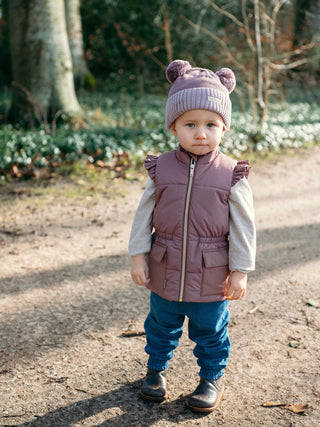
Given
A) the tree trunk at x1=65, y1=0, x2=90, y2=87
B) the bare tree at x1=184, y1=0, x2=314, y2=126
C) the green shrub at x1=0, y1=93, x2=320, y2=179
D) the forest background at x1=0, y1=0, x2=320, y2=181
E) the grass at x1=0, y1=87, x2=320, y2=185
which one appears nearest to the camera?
the grass at x1=0, y1=87, x2=320, y2=185

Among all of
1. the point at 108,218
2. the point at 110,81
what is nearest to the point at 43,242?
the point at 108,218

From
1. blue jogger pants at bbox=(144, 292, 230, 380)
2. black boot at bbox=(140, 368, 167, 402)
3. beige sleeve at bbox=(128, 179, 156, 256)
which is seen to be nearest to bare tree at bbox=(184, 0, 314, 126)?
beige sleeve at bbox=(128, 179, 156, 256)

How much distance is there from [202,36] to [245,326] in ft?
41.8

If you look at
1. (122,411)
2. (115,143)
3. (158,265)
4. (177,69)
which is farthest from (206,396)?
(115,143)

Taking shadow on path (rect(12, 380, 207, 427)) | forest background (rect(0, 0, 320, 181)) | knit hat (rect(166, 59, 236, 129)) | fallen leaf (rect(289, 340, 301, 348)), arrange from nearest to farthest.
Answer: knit hat (rect(166, 59, 236, 129)), shadow on path (rect(12, 380, 207, 427)), fallen leaf (rect(289, 340, 301, 348)), forest background (rect(0, 0, 320, 181))

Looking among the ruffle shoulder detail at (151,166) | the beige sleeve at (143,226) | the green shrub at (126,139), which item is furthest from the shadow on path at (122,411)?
the green shrub at (126,139)

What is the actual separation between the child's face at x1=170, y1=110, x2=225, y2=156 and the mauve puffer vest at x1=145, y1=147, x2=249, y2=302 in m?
0.06

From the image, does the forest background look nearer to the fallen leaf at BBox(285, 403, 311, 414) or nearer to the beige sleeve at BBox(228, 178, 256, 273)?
the beige sleeve at BBox(228, 178, 256, 273)

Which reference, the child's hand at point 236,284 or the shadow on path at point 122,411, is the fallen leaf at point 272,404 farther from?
the child's hand at point 236,284

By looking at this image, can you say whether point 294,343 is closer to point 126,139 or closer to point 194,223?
point 194,223

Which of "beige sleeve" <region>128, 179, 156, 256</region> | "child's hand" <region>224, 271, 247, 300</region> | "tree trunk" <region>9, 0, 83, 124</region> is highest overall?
"tree trunk" <region>9, 0, 83, 124</region>

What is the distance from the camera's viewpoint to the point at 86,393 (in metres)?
2.42

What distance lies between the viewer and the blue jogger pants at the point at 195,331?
7.40 ft

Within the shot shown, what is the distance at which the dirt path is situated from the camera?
2.31m
